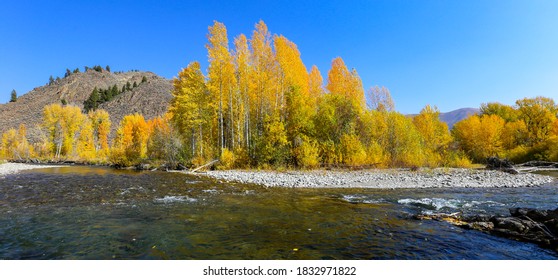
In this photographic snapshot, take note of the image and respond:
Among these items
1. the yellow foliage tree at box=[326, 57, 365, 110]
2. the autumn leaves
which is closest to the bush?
the autumn leaves

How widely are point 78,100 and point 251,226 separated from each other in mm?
159305

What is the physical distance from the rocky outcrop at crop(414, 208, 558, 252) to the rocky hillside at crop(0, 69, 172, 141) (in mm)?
111749

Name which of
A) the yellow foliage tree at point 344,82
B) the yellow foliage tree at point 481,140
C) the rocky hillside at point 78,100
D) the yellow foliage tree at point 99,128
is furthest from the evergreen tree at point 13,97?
the yellow foliage tree at point 481,140

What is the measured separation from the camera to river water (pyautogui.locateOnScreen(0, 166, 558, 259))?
610 cm

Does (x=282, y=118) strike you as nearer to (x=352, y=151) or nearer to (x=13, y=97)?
(x=352, y=151)

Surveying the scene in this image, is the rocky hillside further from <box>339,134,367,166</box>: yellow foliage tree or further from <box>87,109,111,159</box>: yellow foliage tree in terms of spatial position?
<box>339,134,367,166</box>: yellow foliage tree

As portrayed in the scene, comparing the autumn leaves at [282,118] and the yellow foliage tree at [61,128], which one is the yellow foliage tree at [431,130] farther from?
the yellow foliage tree at [61,128]

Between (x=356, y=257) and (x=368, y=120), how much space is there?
22888 mm

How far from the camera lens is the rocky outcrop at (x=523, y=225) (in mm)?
6777

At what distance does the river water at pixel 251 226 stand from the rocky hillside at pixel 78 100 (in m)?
103

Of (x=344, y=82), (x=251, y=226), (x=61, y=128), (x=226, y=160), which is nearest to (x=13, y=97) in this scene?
(x=61, y=128)

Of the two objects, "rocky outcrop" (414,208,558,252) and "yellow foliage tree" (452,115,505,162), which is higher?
"yellow foliage tree" (452,115,505,162)

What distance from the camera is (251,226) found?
8.05 metres

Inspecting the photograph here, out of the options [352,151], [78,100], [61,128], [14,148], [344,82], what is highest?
[78,100]
